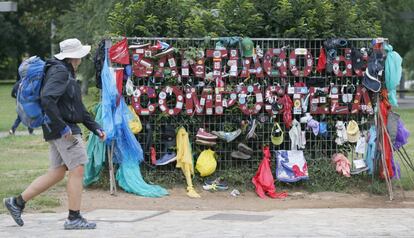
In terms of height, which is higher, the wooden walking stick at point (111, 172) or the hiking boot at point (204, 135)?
the hiking boot at point (204, 135)

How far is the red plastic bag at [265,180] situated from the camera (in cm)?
1003

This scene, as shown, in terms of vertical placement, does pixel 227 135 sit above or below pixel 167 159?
above

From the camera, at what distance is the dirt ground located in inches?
365

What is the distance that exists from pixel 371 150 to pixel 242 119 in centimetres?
191

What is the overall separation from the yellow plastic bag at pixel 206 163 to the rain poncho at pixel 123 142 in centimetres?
62

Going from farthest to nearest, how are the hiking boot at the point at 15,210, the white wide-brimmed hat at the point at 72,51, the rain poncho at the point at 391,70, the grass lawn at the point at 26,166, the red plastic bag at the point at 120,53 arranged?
the rain poncho at the point at 391,70
the red plastic bag at the point at 120,53
the grass lawn at the point at 26,166
the white wide-brimmed hat at the point at 72,51
the hiking boot at the point at 15,210

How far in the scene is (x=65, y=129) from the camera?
7254mm

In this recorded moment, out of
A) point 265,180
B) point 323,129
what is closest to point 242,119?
point 265,180

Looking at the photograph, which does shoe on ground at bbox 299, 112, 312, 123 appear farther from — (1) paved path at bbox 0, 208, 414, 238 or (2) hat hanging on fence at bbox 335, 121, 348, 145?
(1) paved path at bbox 0, 208, 414, 238

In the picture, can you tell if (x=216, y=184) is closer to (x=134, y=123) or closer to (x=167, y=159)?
(x=167, y=159)

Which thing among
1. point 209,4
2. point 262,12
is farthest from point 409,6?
point 262,12

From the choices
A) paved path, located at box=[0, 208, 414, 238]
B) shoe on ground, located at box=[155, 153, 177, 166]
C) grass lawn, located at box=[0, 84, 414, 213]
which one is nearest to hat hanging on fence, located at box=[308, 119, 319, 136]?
grass lawn, located at box=[0, 84, 414, 213]

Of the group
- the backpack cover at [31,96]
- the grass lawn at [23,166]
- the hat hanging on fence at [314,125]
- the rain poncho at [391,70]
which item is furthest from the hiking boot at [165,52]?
the rain poncho at [391,70]

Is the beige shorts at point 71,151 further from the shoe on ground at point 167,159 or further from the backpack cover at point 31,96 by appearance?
the shoe on ground at point 167,159
